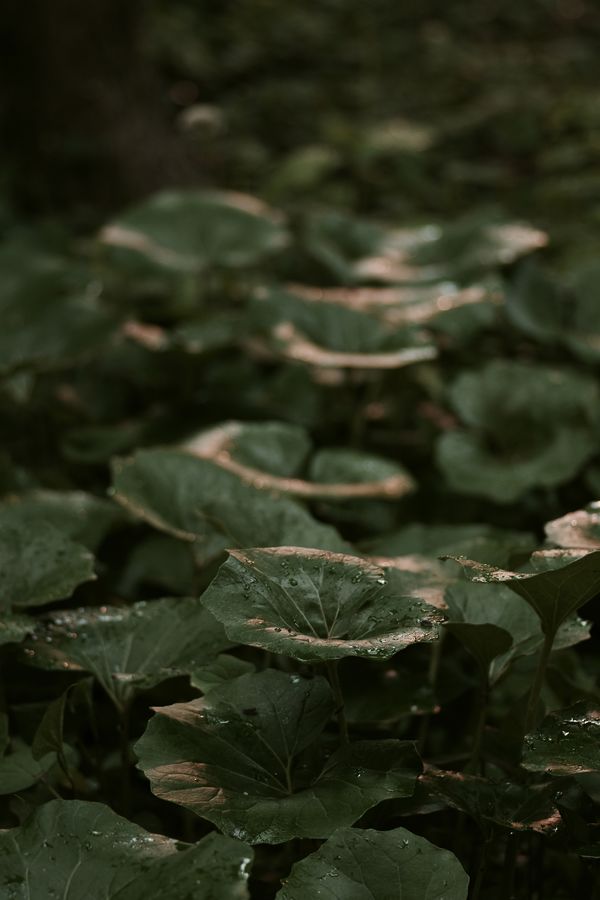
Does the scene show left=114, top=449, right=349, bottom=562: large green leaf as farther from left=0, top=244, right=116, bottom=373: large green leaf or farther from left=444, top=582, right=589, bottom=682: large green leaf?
left=0, top=244, right=116, bottom=373: large green leaf

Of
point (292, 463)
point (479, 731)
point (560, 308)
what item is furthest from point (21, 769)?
point (560, 308)

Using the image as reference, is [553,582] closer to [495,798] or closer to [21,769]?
[495,798]

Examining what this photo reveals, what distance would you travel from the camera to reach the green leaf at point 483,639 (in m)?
0.98

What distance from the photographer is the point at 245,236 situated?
8.32 feet

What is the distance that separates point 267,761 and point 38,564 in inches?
16.0

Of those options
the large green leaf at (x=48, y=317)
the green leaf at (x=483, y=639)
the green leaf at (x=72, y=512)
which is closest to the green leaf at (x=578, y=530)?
the green leaf at (x=483, y=639)

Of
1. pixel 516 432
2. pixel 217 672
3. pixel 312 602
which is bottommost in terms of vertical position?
pixel 516 432

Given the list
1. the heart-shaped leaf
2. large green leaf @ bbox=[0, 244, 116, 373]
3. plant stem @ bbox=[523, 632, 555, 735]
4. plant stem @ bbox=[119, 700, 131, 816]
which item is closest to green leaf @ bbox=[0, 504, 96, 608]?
plant stem @ bbox=[119, 700, 131, 816]

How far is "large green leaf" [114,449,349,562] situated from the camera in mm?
1251

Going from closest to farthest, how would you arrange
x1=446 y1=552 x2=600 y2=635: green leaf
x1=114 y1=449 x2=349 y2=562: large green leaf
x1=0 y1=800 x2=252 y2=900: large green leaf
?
x1=0 y1=800 x2=252 y2=900: large green leaf
x1=446 y1=552 x2=600 y2=635: green leaf
x1=114 y1=449 x2=349 y2=562: large green leaf

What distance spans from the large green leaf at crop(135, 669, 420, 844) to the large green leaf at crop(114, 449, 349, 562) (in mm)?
266

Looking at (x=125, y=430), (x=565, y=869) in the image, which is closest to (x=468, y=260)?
(x=125, y=430)

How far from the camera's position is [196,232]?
2.57 m

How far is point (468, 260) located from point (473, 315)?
32 centimetres
